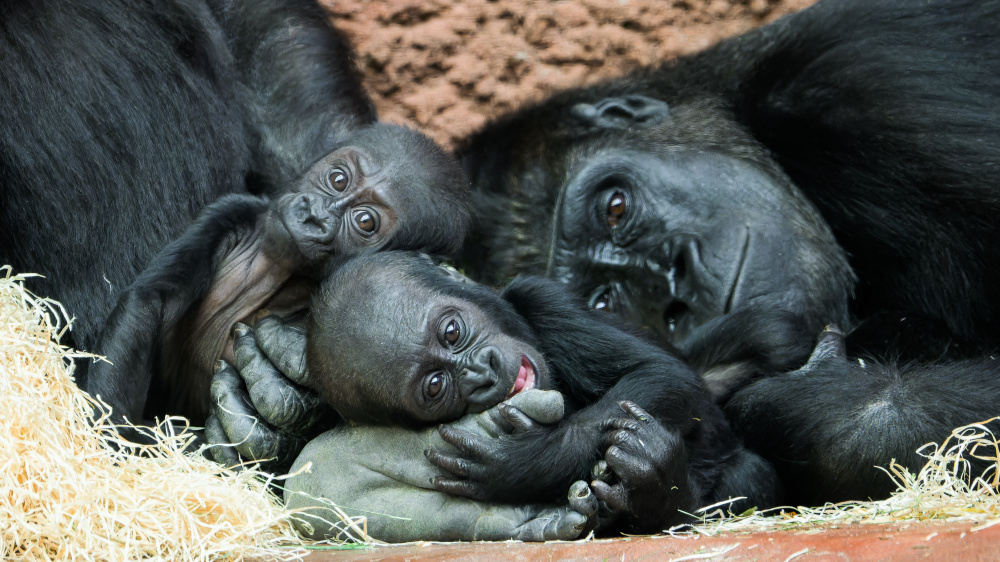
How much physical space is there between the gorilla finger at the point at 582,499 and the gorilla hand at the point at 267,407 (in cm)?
88

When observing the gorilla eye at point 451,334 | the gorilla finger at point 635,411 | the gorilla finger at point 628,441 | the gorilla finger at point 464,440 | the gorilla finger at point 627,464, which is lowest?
the gorilla finger at point 464,440

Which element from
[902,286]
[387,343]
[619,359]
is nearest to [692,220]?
[902,286]

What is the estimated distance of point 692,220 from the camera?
129 inches

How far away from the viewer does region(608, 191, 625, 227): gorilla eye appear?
11.0ft

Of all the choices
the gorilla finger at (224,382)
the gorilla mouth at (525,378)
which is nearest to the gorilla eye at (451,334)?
the gorilla mouth at (525,378)

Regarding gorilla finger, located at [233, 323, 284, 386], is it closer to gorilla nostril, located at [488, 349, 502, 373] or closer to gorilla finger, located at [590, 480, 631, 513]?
gorilla nostril, located at [488, 349, 502, 373]

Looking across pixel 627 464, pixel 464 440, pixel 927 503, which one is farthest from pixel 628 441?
pixel 927 503

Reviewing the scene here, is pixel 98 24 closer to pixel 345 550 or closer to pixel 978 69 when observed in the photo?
pixel 345 550

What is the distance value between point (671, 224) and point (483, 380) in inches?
44.1

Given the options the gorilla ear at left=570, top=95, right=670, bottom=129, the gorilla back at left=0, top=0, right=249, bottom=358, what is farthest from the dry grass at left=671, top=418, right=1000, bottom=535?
the gorilla back at left=0, top=0, right=249, bottom=358

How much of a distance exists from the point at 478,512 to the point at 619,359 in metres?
0.54

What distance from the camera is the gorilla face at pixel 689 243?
124 inches

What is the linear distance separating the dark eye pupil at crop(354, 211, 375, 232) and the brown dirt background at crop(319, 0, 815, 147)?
171 centimetres

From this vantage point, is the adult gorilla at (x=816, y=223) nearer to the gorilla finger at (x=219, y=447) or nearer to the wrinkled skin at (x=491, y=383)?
the wrinkled skin at (x=491, y=383)
